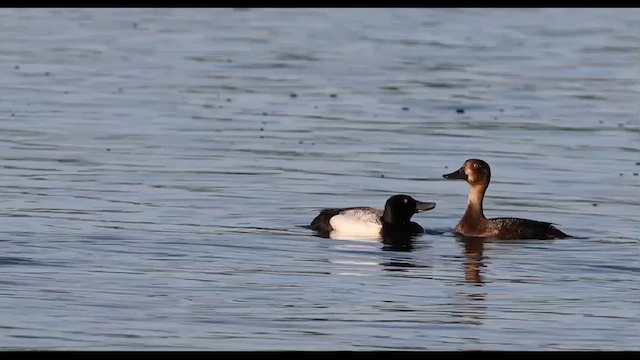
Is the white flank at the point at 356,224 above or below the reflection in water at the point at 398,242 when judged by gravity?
above

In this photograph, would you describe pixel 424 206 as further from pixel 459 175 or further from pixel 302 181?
pixel 302 181

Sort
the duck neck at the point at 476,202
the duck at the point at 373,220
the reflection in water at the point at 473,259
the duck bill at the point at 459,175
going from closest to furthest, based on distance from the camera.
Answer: the reflection in water at the point at 473,259, the duck at the point at 373,220, the duck neck at the point at 476,202, the duck bill at the point at 459,175

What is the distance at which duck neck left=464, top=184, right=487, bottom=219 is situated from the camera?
57.4 feet

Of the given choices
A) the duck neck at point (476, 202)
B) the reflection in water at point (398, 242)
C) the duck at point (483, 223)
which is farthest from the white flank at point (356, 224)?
the duck neck at point (476, 202)

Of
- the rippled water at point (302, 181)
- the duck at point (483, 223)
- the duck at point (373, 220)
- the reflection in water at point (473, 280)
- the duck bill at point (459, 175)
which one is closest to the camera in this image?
the rippled water at point (302, 181)

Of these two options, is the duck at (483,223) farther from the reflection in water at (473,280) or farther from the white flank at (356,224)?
the white flank at (356,224)

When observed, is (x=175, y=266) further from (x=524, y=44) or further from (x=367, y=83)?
(x=524, y=44)

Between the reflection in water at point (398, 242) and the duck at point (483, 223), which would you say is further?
the duck at point (483, 223)

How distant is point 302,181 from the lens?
19.8 metres

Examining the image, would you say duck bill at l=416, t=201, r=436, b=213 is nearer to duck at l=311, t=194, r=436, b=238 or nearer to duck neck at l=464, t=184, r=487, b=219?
duck at l=311, t=194, r=436, b=238

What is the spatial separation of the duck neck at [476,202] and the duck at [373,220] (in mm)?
407

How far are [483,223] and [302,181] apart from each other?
3.03m

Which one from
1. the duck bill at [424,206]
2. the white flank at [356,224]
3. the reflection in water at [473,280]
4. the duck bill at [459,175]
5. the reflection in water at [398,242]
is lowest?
the reflection in water at [473,280]

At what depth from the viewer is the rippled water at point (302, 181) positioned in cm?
1272
